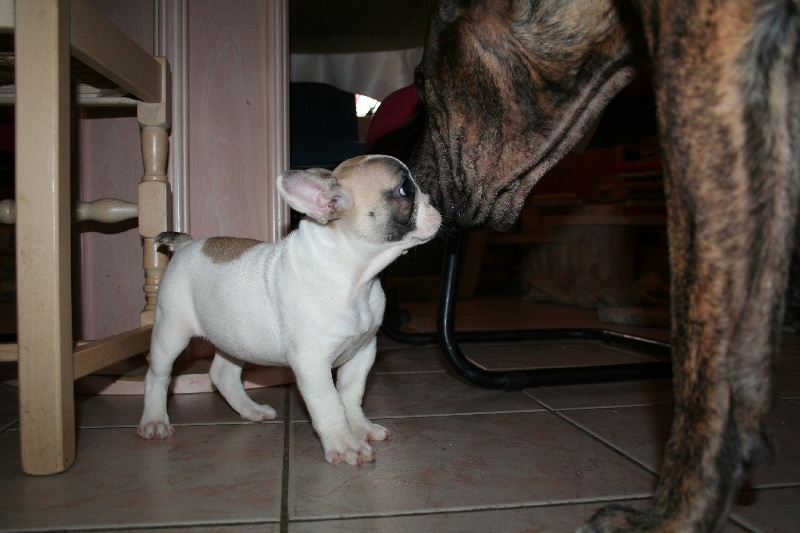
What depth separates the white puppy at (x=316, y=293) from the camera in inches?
54.6

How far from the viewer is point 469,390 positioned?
6.60 feet

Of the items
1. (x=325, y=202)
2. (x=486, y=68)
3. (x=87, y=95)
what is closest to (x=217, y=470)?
(x=325, y=202)

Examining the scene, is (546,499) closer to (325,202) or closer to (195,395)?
(325,202)

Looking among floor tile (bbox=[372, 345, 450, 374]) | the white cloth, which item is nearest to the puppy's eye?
floor tile (bbox=[372, 345, 450, 374])

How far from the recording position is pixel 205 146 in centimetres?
221

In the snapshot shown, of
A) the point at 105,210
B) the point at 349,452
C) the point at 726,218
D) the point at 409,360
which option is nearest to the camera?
the point at 726,218

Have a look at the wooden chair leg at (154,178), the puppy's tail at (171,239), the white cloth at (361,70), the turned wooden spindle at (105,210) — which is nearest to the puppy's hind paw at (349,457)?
the puppy's tail at (171,239)

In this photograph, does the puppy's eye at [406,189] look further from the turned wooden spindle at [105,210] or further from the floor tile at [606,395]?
the turned wooden spindle at [105,210]

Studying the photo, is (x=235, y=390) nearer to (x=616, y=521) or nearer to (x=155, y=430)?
(x=155, y=430)

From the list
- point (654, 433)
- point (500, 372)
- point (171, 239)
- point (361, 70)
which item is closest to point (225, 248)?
point (171, 239)

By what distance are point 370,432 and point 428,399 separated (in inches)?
16.7

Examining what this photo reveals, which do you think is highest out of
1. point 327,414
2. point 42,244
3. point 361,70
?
point 361,70

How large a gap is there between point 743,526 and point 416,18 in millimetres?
2465

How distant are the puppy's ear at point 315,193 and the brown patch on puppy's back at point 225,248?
31 cm
